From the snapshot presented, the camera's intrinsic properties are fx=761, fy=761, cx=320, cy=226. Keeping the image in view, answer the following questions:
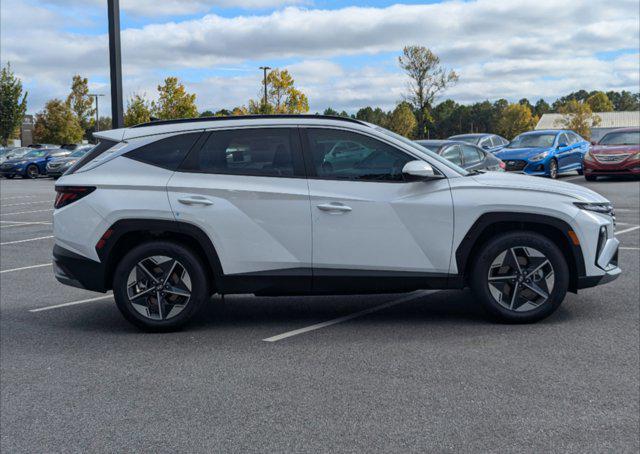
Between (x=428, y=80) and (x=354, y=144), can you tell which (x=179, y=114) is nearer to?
(x=428, y=80)

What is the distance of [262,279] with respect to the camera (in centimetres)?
623

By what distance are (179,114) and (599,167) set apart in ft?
150

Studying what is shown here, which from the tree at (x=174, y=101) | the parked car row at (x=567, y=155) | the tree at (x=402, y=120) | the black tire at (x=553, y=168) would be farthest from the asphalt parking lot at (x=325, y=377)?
the tree at (x=402, y=120)

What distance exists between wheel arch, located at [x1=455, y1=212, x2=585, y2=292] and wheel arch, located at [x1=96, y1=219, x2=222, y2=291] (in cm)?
202

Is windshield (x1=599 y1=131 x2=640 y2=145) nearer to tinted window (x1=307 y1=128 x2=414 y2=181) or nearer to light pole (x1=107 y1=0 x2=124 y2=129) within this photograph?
light pole (x1=107 y1=0 x2=124 y2=129)

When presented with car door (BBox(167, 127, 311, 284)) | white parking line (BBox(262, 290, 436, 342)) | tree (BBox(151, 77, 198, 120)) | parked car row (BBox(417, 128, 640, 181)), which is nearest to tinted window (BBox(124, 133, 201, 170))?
car door (BBox(167, 127, 311, 284))

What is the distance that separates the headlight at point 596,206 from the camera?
20.9 ft

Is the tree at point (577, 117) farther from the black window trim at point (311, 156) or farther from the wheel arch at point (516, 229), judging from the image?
the black window trim at point (311, 156)

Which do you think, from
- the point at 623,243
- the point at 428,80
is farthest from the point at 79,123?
the point at 623,243

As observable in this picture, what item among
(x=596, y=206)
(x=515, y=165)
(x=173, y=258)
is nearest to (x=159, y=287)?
(x=173, y=258)

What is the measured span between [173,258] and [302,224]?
1.08 m

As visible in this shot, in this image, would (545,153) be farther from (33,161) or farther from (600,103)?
(600,103)

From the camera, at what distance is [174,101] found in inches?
2507

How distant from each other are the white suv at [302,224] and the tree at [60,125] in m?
74.6
